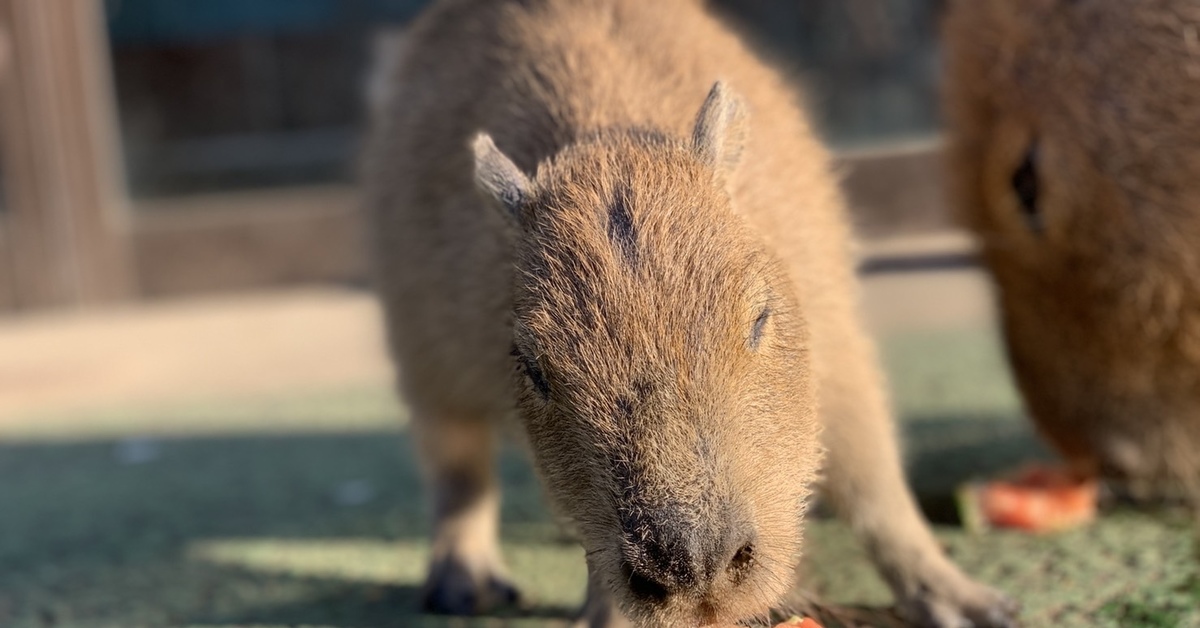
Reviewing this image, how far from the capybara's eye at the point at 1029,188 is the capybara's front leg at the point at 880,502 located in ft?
2.28

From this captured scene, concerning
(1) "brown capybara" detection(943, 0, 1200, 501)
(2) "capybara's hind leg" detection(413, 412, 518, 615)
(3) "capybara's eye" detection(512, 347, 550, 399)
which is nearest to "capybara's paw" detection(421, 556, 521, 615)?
(2) "capybara's hind leg" detection(413, 412, 518, 615)

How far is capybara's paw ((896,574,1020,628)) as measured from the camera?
2355 mm

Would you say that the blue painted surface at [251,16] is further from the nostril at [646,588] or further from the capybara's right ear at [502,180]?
the nostril at [646,588]

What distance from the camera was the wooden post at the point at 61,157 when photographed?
631 centimetres

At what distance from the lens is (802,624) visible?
1880 mm

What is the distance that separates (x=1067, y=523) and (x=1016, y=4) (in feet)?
4.04

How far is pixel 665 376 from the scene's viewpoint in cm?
171

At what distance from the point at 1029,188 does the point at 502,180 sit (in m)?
1.41

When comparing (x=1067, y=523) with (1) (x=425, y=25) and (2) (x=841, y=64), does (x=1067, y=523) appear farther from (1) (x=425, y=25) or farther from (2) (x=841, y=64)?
(2) (x=841, y=64)

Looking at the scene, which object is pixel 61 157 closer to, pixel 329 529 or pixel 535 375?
pixel 329 529

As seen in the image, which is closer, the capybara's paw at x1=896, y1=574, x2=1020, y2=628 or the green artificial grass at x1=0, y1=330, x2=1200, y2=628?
the capybara's paw at x1=896, y1=574, x2=1020, y2=628

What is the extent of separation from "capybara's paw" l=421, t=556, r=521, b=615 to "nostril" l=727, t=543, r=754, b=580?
116 cm

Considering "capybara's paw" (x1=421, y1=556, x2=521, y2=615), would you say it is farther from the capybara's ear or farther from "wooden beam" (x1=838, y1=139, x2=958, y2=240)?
"wooden beam" (x1=838, y1=139, x2=958, y2=240)

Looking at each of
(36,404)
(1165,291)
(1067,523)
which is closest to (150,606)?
(1067,523)
